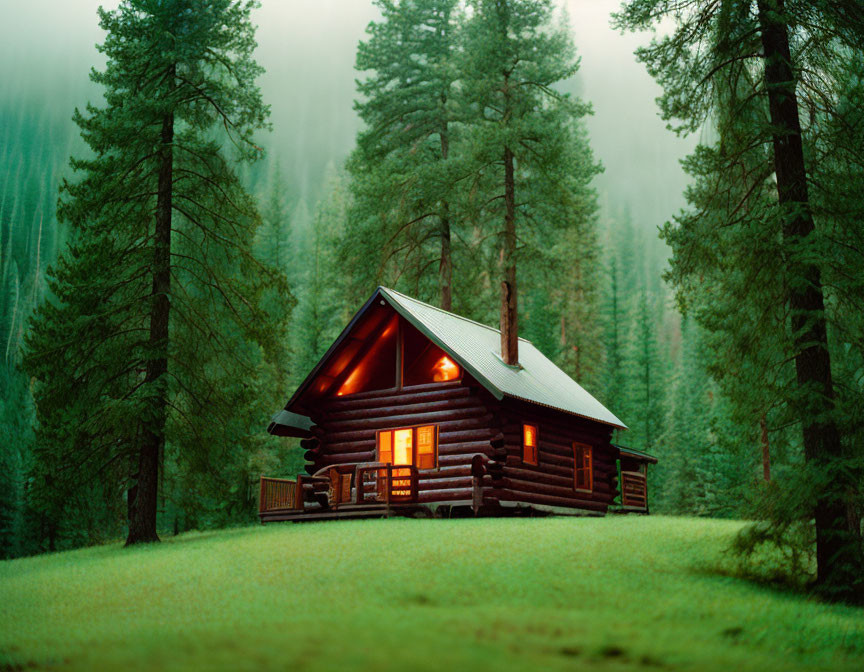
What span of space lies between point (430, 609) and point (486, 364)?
13708mm

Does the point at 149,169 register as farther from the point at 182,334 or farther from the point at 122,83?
the point at 182,334

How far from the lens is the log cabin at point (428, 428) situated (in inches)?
847

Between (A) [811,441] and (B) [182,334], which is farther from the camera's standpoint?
(B) [182,334]

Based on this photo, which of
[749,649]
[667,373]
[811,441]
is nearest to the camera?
[749,649]

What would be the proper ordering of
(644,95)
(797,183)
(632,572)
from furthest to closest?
(644,95), (797,183), (632,572)

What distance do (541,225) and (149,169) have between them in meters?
14.5

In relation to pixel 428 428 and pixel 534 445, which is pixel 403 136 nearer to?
pixel 428 428

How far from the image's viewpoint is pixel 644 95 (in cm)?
→ 12962

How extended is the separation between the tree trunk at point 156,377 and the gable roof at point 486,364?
4.35 metres

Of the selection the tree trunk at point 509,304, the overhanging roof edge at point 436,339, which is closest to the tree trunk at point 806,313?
the overhanging roof edge at point 436,339

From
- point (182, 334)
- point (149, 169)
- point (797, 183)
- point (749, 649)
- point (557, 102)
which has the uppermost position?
point (557, 102)

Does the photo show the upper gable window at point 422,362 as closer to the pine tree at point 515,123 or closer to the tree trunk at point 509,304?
the tree trunk at point 509,304

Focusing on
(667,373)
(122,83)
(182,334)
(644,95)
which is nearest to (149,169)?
(122,83)

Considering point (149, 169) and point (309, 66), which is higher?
point (309, 66)
